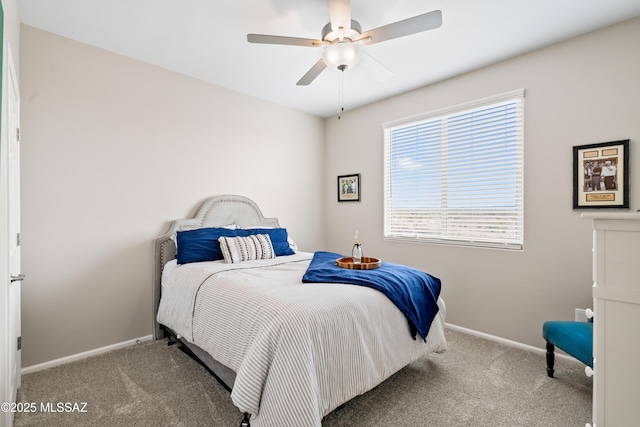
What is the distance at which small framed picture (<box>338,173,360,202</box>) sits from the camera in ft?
13.7

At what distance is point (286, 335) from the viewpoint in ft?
4.92

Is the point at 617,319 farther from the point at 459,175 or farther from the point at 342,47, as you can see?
the point at 459,175

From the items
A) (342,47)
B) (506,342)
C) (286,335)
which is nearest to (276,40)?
(342,47)

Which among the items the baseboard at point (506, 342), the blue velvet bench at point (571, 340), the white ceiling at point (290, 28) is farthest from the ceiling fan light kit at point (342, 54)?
the baseboard at point (506, 342)

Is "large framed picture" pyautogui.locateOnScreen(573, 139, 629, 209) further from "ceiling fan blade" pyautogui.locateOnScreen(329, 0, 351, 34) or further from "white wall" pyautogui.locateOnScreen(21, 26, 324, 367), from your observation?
"white wall" pyautogui.locateOnScreen(21, 26, 324, 367)

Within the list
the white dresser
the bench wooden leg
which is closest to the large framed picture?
the bench wooden leg

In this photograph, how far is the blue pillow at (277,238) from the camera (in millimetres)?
3218

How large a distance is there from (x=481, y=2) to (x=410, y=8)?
1.51 feet

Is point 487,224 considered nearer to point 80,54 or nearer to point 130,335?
point 130,335

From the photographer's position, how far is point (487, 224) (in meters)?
3.02

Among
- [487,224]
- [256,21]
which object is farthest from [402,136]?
[256,21]

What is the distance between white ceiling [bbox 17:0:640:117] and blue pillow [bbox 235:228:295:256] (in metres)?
1.61

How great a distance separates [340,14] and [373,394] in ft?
7.91

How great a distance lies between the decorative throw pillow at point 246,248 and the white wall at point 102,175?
0.72 meters
